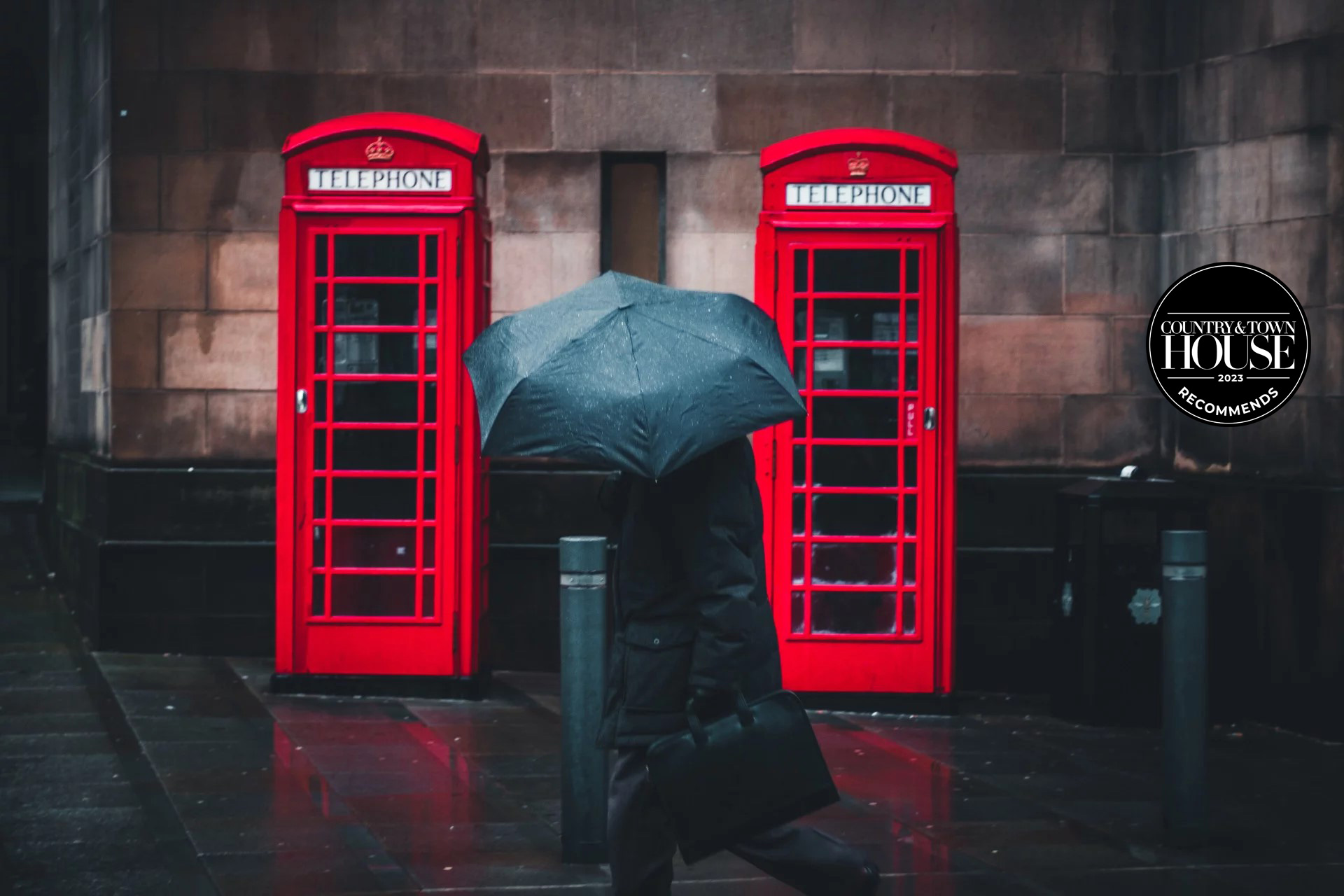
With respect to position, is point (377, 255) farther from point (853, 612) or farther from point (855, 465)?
point (853, 612)

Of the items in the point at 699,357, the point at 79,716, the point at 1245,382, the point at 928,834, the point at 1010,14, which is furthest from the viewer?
the point at 1010,14

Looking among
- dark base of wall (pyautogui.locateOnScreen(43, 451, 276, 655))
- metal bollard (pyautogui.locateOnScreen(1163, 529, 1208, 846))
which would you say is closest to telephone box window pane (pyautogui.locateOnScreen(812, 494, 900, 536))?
metal bollard (pyautogui.locateOnScreen(1163, 529, 1208, 846))

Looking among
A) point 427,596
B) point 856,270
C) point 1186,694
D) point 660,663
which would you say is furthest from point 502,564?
point 660,663

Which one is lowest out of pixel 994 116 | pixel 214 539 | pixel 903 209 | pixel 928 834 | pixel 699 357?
pixel 928 834

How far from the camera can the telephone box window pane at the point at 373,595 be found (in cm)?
893

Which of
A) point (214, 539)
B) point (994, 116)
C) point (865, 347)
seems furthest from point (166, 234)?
point (994, 116)

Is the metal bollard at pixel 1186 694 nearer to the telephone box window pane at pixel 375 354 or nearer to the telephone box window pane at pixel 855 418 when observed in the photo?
the telephone box window pane at pixel 855 418

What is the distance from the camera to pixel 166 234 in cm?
990

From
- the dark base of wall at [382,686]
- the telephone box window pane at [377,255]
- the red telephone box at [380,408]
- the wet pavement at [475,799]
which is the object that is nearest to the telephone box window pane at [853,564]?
the wet pavement at [475,799]

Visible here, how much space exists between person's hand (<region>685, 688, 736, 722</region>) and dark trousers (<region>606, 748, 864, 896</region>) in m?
0.26

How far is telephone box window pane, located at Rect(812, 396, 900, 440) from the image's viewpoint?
28.7 feet

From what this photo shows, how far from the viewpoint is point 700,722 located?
469 centimetres

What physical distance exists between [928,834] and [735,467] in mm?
2234

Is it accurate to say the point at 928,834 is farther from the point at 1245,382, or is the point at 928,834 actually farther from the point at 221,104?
the point at 221,104
